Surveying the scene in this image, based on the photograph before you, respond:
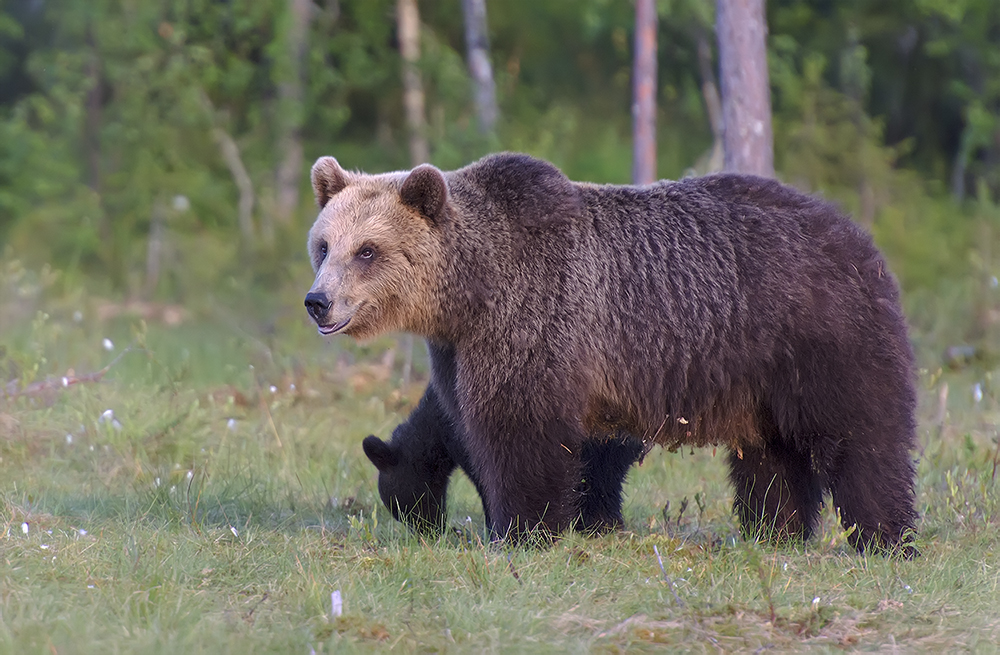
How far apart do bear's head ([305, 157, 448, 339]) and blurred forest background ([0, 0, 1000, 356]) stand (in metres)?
10.7

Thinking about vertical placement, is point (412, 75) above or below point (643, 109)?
above

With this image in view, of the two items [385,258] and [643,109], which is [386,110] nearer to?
[643,109]

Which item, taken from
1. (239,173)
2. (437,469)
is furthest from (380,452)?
(239,173)

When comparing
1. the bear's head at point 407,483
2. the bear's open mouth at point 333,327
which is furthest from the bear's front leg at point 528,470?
the bear's head at point 407,483

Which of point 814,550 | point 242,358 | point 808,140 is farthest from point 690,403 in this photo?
point 808,140

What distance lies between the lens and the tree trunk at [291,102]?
19.4 meters

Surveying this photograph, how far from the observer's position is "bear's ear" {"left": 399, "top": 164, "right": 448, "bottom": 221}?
229 inches

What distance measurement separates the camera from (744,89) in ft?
34.7

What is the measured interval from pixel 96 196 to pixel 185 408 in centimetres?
1316

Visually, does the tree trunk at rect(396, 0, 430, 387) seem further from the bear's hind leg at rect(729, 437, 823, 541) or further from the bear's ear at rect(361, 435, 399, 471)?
the bear's hind leg at rect(729, 437, 823, 541)

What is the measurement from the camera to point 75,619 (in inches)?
179

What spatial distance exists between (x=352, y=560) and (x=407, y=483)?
1.29 m

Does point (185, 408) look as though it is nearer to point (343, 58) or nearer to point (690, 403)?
point (690, 403)

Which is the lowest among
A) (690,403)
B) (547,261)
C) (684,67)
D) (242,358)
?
(242,358)
